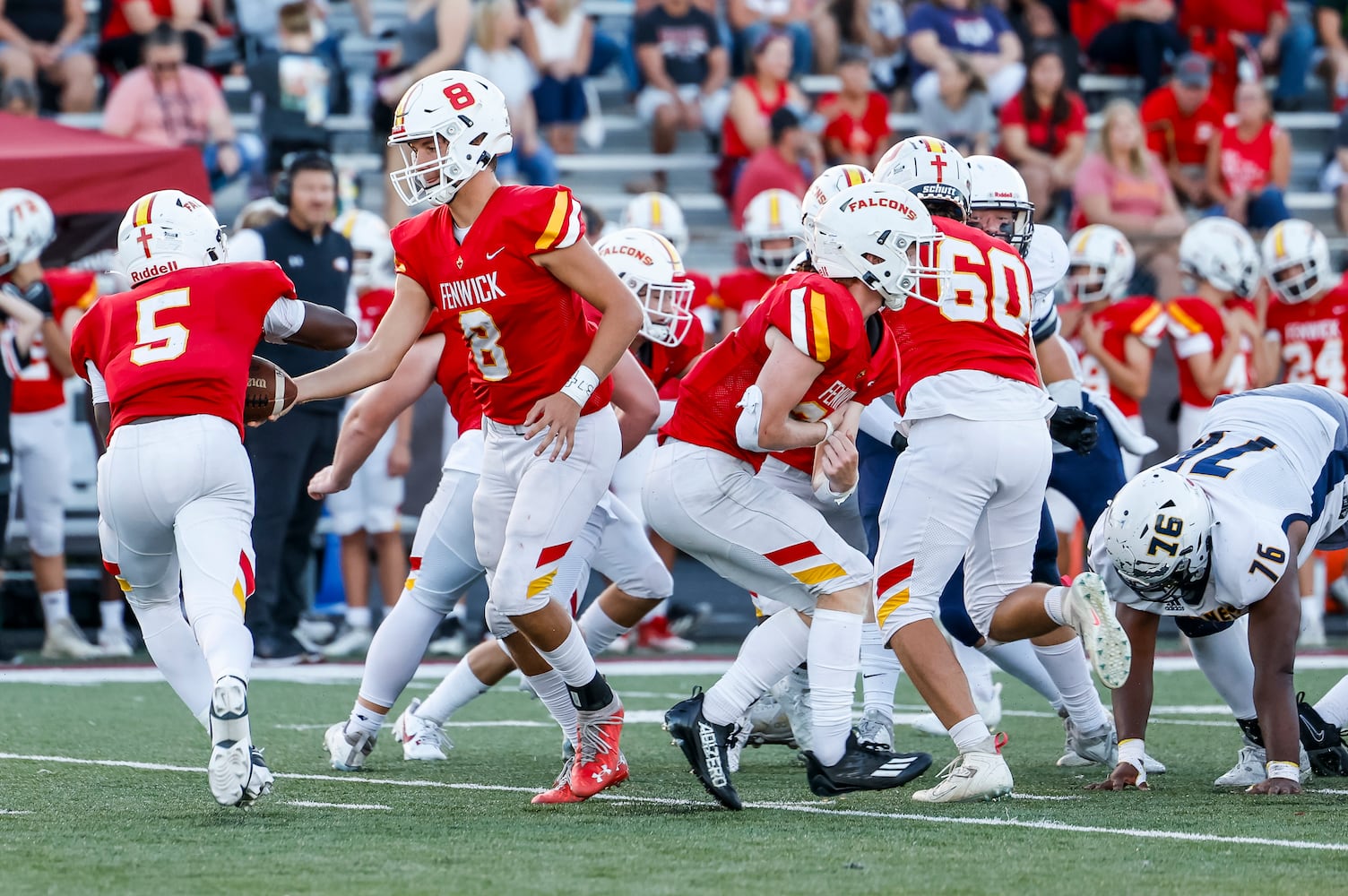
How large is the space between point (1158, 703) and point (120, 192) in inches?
230

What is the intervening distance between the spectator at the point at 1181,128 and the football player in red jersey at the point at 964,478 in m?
9.30

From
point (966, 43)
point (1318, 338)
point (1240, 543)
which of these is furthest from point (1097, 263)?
point (966, 43)

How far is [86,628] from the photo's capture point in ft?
34.2

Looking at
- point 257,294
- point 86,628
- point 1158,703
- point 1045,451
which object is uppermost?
point 257,294

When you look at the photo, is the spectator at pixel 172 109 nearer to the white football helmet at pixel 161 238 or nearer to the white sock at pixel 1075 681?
the white football helmet at pixel 161 238

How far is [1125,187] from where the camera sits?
43.0ft

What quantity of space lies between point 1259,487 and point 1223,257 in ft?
17.3

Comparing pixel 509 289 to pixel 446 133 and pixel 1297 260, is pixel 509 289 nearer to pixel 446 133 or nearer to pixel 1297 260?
pixel 446 133

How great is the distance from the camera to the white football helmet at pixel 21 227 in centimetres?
888

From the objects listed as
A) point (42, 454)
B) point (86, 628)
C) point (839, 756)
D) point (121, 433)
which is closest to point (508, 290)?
point (121, 433)

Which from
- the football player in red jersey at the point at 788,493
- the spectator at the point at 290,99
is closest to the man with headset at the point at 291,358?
the spectator at the point at 290,99

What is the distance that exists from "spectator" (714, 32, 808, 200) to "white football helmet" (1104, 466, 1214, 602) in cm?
845

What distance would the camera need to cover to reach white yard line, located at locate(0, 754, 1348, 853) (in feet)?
14.4

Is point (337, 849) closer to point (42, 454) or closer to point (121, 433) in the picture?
point (121, 433)
